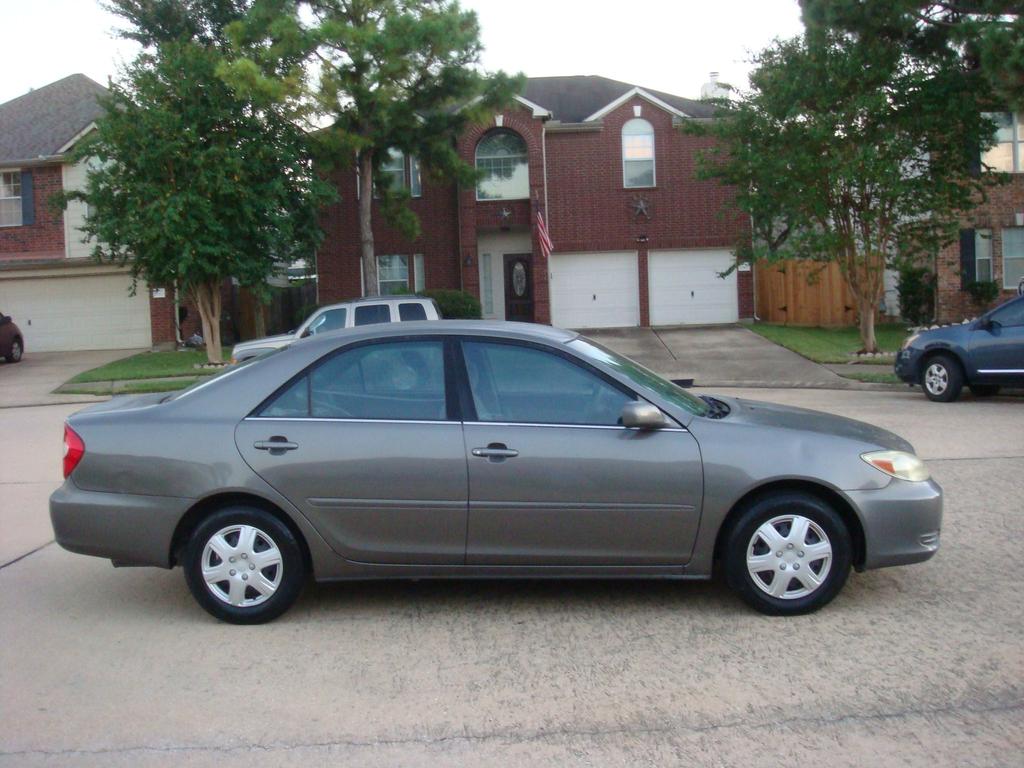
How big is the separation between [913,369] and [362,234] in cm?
1641

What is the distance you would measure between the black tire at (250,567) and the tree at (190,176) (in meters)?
17.9

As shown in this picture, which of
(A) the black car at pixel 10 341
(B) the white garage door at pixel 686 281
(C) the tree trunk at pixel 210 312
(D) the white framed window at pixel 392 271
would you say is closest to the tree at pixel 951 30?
(B) the white garage door at pixel 686 281

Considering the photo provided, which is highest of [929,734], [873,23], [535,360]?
[873,23]

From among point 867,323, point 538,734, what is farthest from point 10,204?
point 538,734

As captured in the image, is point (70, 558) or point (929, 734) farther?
point (70, 558)

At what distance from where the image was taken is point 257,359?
251 inches

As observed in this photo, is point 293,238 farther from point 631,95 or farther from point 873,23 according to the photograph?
point 873,23

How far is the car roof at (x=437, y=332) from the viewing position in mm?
6082

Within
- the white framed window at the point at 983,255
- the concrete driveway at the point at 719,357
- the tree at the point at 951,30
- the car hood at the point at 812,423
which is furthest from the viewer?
the white framed window at the point at 983,255

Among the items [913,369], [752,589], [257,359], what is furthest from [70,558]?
[913,369]

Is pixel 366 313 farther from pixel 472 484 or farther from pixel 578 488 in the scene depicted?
pixel 578 488

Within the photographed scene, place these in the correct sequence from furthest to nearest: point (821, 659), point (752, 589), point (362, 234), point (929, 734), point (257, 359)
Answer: point (362, 234)
point (257, 359)
point (752, 589)
point (821, 659)
point (929, 734)

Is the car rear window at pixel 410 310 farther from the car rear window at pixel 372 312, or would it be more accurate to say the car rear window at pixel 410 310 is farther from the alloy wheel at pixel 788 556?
the alloy wheel at pixel 788 556

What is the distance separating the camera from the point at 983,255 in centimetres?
2895
